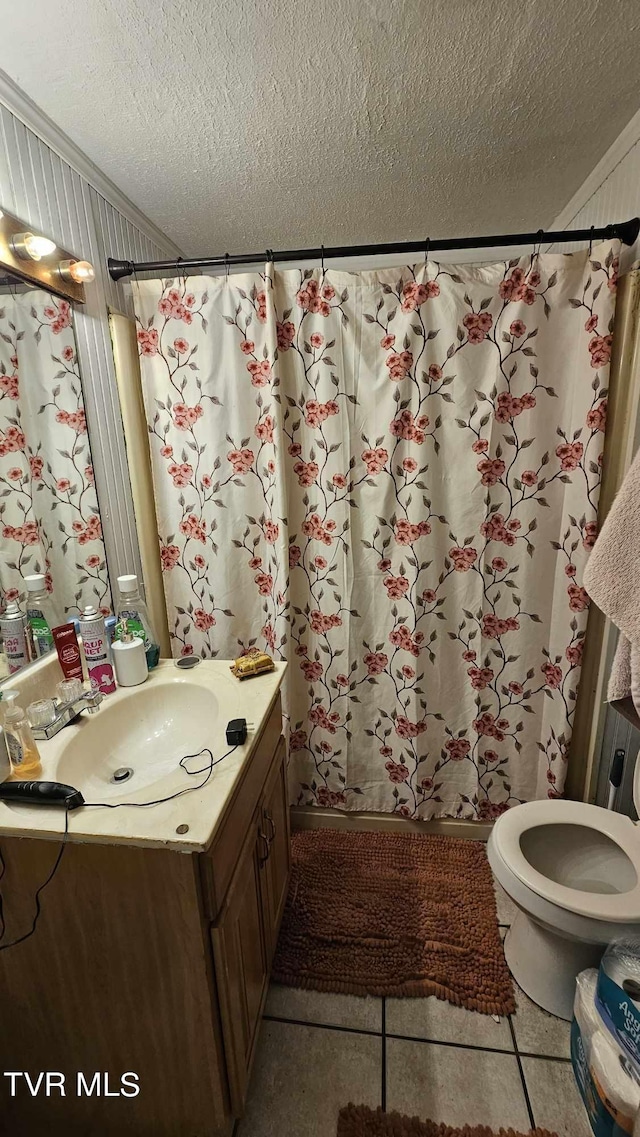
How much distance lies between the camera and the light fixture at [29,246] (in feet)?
3.54

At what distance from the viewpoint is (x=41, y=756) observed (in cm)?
95

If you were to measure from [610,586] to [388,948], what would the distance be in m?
1.22

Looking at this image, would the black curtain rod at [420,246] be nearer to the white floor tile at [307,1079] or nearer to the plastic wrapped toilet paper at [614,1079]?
the plastic wrapped toilet paper at [614,1079]

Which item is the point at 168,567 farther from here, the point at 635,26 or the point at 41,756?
the point at 635,26

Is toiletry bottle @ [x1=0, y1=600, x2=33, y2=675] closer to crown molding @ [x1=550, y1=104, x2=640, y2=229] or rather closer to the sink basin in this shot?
the sink basin

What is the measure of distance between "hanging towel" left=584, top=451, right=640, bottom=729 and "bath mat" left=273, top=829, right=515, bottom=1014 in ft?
2.97

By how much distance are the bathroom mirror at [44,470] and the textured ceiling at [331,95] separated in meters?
0.45

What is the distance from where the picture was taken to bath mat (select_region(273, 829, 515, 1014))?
1314 millimetres

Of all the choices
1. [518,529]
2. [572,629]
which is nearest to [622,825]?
[572,629]

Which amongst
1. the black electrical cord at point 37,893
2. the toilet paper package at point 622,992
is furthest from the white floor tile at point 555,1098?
the black electrical cord at point 37,893

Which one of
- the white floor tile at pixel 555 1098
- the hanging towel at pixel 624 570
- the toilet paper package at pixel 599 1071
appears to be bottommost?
the white floor tile at pixel 555 1098

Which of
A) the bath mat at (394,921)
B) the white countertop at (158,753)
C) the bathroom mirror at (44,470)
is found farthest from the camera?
the bath mat at (394,921)

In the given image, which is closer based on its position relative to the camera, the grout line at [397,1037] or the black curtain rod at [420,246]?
the grout line at [397,1037]

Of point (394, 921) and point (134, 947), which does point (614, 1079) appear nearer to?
point (394, 921)
